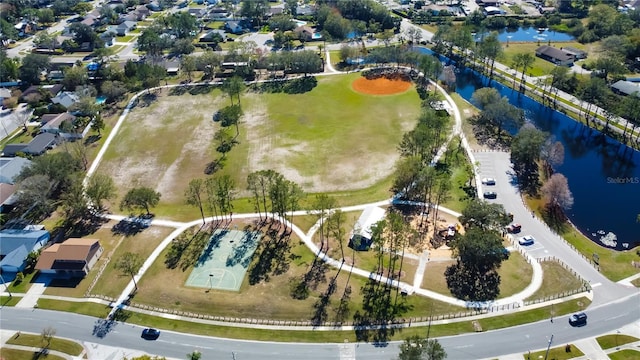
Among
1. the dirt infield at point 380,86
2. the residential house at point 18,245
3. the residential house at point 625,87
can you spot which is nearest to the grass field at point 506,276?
the dirt infield at point 380,86

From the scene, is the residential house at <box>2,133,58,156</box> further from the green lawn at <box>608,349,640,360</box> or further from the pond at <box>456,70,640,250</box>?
the green lawn at <box>608,349,640,360</box>

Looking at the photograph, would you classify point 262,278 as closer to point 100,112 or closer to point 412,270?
point 412,270

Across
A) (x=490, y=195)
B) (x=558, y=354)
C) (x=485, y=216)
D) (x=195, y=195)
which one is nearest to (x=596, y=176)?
(x=490, y=195)

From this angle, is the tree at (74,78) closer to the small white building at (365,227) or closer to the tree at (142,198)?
the tree at (142,198)

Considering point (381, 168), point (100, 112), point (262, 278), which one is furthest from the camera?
point (100, 112)

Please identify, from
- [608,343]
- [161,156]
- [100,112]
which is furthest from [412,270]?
[100,112]

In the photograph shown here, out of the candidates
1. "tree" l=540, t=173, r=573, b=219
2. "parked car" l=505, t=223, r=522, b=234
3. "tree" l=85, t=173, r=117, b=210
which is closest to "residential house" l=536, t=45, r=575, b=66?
"tree" l=540, t=173, r=573, b=219
